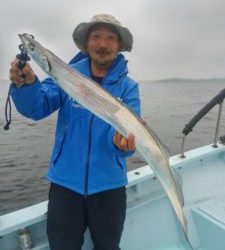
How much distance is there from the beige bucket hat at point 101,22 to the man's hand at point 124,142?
1.18 m

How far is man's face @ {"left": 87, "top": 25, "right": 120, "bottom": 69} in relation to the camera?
3492 mm

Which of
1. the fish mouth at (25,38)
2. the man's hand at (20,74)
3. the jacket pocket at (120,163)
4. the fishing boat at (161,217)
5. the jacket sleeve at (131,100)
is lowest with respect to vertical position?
the fishing boat at (161,217)

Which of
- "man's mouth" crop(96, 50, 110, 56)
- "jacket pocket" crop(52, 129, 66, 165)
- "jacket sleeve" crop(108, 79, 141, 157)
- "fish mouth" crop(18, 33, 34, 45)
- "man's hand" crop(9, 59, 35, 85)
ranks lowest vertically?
"jacket pocket" crop(52, 129, 66, 165)

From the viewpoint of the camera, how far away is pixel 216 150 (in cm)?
600

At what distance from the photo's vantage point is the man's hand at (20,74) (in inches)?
109

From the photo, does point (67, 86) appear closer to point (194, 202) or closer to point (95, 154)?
point (95, 154)

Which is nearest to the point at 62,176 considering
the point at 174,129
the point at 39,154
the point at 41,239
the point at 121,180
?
the point at 121,180

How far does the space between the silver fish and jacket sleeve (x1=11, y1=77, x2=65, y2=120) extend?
53cm

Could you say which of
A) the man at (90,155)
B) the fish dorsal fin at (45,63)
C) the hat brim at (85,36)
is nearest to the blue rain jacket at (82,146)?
the man at (90,155)

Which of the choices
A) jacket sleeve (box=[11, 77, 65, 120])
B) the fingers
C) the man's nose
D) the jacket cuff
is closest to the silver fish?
the fingers

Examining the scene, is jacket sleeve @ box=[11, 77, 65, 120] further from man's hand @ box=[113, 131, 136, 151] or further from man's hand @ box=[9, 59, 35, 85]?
man's hand @ box=[113, 131, 136, 151]

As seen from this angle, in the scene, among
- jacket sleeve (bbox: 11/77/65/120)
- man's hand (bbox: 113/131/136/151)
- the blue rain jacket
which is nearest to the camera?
man's hand (bbox: 113/131/136/151)

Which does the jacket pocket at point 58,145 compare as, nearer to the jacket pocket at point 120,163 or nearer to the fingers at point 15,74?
the jacket pocket at point 120,163

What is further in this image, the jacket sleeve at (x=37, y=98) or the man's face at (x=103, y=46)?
the man's face at (x=103, y=46)
